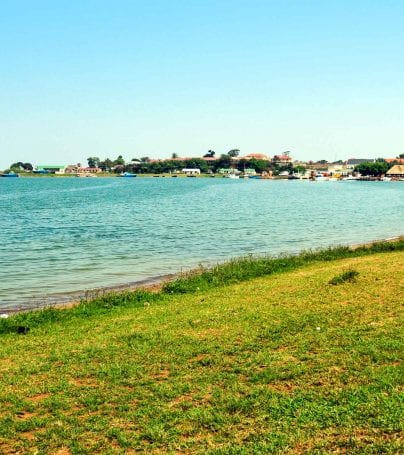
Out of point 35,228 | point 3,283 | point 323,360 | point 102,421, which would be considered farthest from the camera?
point 35,228

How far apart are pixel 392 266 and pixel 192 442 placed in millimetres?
13794

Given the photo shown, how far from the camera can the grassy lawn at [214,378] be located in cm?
703

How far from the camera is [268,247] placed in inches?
1331

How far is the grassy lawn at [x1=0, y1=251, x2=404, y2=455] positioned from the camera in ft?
23.1

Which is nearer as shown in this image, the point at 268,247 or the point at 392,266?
the point at 392,266

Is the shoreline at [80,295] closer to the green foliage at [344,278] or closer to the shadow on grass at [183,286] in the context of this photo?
the shadow on grass at [183,286]

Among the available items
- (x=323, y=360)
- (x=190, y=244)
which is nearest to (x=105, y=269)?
(x=190, y=244)

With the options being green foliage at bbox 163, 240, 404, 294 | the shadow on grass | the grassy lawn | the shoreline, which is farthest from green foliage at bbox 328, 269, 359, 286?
the shoreline

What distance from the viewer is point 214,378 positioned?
357 inches

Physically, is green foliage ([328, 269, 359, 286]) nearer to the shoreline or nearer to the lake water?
the shoreline

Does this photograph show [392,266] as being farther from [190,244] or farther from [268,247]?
[190,244]

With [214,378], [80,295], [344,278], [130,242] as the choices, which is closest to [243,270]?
[344,278]

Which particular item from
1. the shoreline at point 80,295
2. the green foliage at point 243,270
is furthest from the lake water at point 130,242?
the green foliage at point 243,270

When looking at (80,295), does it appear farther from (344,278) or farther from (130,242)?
(130,242)
